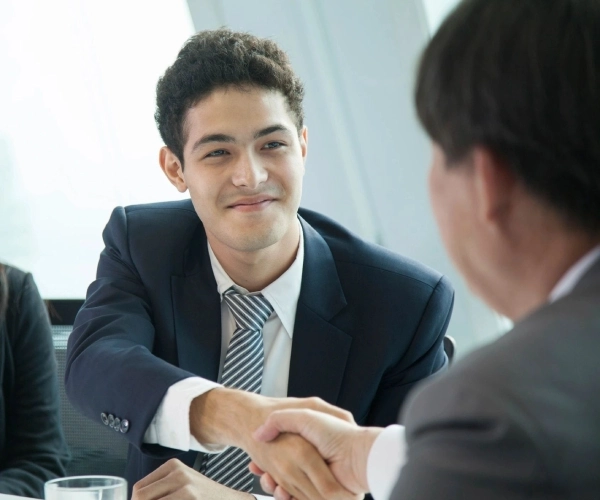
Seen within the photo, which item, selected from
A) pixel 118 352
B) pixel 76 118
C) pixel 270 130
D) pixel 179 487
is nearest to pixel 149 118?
pixel 76 118

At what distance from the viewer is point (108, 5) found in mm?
3932

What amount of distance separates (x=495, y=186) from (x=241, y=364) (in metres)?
1.39

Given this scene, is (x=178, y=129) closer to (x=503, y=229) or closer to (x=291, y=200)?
(x=291, y=200)

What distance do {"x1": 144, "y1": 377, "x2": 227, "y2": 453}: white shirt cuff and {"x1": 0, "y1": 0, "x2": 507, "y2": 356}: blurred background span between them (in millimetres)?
1793

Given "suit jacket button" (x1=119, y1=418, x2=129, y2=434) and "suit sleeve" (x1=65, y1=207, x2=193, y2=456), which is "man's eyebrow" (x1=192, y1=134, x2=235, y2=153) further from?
"suit jacket button" (x1=119, y1=418, x2=129, y2=434)

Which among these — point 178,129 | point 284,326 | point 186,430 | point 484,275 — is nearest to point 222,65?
point 178,129

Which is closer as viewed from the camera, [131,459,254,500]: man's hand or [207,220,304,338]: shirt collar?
[131,459,254,500]: man's hand

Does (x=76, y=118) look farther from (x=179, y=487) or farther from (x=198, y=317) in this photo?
(x=179, y=487)

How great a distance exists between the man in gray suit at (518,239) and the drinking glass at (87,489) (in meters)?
0.75

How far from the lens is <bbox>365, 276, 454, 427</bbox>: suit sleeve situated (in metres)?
2.19

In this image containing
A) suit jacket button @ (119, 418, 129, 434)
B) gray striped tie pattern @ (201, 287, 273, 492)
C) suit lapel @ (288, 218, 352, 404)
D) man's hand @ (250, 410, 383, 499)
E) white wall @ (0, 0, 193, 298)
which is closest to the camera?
man's hand @ (250, 410, 383, 499)

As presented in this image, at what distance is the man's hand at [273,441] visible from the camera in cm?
158

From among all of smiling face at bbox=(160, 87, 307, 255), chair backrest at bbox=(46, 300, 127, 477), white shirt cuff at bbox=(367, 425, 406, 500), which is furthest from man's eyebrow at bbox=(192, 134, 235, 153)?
white shirt cuff at bbox=(367, 425, 406, 500)

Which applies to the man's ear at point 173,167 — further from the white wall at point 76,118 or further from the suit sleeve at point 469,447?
the suit sleeve at point 469,447
